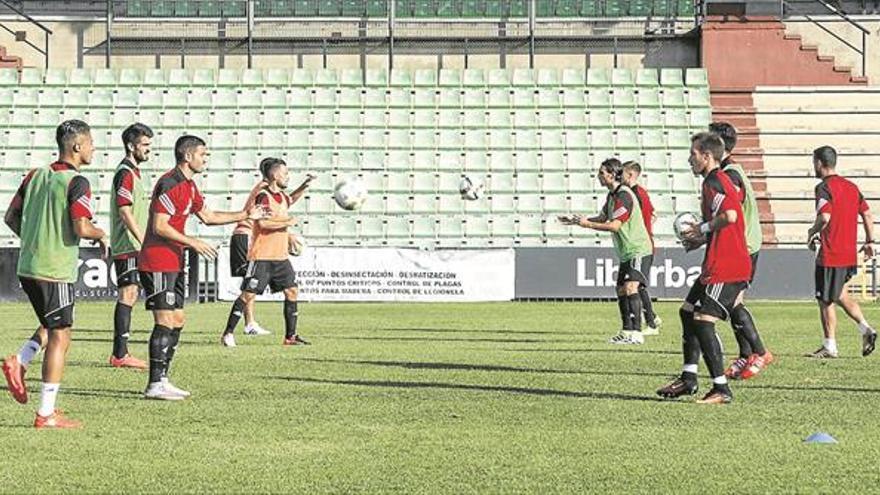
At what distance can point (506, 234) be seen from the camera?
117 ft

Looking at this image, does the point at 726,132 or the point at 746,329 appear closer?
the point at 726,132

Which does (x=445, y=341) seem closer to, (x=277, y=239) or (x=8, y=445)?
Answer: (x=277, y=239)

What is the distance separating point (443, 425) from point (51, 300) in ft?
8.55

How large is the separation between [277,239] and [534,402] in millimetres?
8122

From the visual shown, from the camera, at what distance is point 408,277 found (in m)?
32.5

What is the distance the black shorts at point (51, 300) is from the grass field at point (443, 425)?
687 millimetres

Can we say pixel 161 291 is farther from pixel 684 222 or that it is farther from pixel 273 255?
pixel 684 222

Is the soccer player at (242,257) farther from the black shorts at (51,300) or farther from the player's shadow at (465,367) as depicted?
the black shorts at (51,300)

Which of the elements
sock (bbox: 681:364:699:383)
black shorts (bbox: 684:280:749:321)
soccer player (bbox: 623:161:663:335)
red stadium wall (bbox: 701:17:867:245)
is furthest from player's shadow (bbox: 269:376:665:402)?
red stadium wall (bbox: 701:17:867:245)

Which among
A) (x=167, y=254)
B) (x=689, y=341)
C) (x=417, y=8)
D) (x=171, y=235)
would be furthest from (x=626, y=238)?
(x=417, y=8)

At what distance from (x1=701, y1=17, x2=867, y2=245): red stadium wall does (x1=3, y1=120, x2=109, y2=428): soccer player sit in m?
31.8

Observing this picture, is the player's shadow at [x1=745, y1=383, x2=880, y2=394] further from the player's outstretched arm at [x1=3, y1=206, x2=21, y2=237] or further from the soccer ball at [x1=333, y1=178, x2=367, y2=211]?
the soccer ball at [x1=333, y1=178, x2=367, y2=211]

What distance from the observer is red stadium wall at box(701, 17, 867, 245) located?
4050 cm

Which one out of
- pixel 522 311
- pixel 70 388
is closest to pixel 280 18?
pixel 522 311
